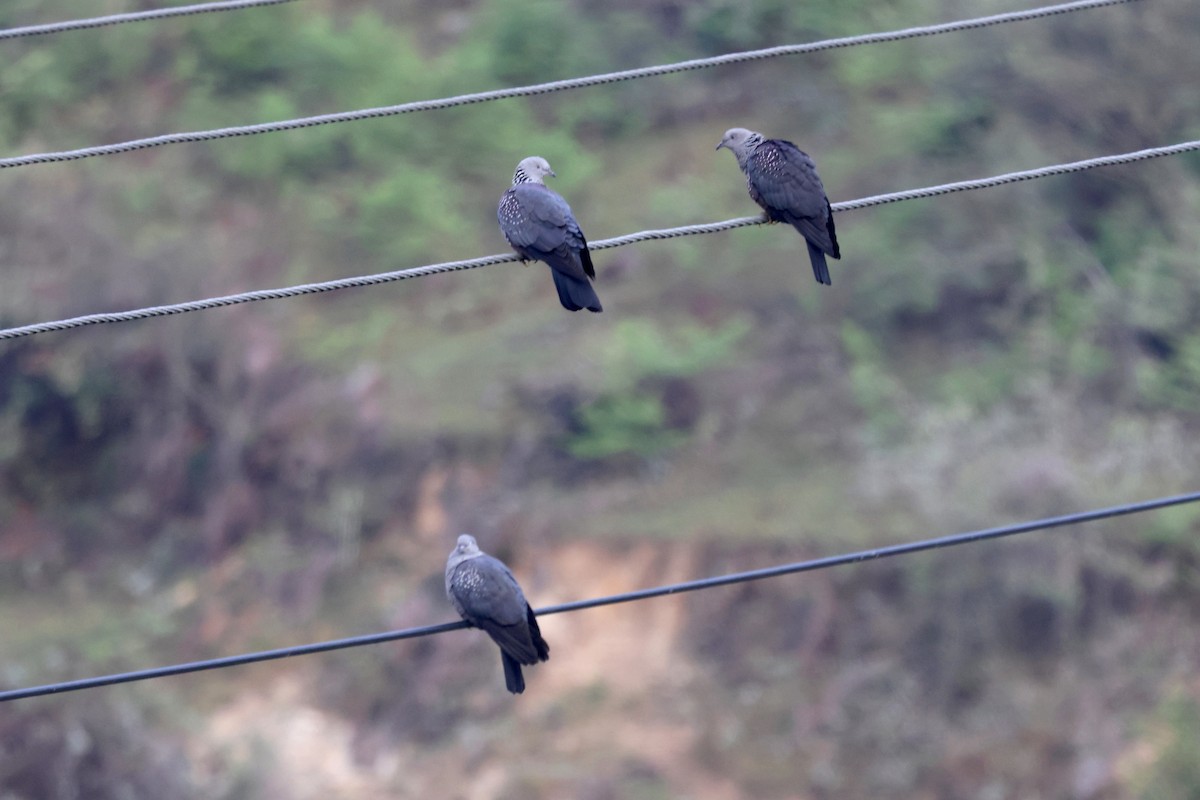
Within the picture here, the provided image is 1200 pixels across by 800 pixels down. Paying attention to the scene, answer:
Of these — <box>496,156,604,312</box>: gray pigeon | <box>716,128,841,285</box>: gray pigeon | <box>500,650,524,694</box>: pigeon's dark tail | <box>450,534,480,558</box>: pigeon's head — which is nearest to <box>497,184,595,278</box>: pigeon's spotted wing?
<box>496,156,604,312</box>: gray pigeon

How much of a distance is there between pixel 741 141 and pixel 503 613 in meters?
3.09

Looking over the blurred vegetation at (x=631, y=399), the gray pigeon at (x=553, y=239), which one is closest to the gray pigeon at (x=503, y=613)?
the gray pigeon at (x=553, y=239)

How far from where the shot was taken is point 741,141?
8.27 meters

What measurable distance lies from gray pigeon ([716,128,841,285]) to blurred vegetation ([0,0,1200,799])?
20.8ft

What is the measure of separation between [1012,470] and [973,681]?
6.76 feet

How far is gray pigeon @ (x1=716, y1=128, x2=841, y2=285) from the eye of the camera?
7066 mm

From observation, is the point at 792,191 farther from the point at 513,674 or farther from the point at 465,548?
the point at 513,674

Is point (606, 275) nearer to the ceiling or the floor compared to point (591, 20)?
nearer to the floor

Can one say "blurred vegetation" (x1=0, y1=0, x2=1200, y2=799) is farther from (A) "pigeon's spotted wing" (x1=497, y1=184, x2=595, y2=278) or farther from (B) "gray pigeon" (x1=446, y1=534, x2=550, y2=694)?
(A) "pigeon's spotted wing" (x1=497, y1=184, x2=595, y2=278)

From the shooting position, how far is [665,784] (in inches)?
520

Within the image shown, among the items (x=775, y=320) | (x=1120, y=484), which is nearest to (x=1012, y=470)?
(x=1120, y=484)

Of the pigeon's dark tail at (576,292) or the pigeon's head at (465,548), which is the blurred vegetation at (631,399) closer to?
the pigeon's head at (465,548)

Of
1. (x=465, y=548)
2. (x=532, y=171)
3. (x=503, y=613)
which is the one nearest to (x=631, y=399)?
(x=532, y=171)

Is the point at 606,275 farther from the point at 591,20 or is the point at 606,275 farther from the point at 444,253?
the point at 591,20
